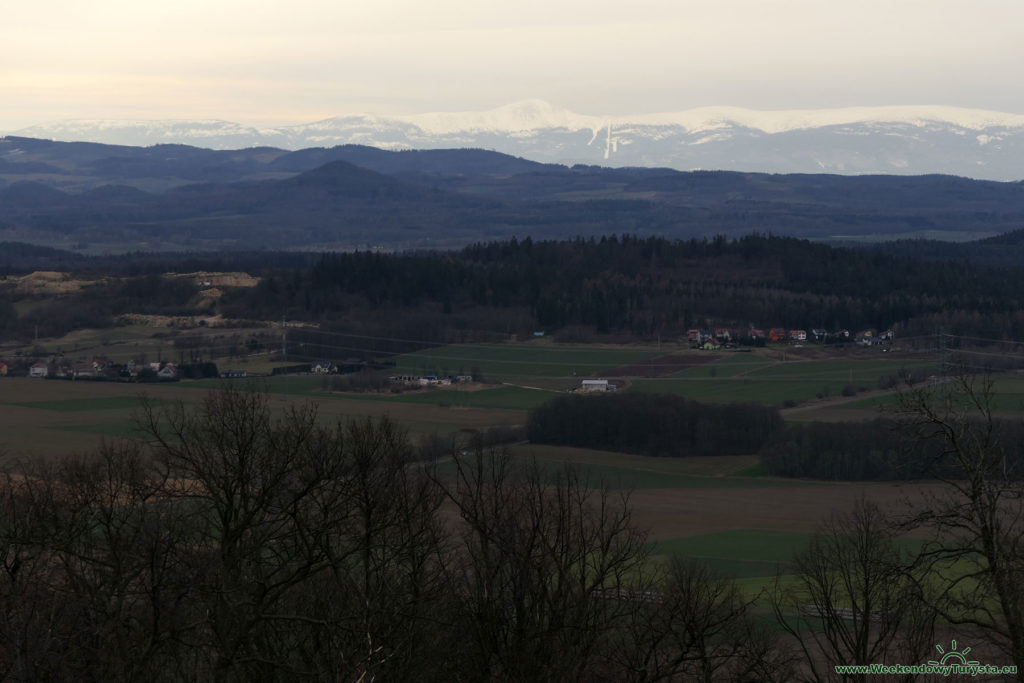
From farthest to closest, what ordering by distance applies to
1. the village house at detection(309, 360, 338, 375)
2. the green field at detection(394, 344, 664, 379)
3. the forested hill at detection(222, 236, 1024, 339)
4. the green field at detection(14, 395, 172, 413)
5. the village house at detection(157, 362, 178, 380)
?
the forested hill at detection(222, 236, 1024, 339)
the green field at detection(394, 344, 664, 379)
the village house at detection(309, 360, 338, 375)
the village house at detection(157, 362, 178, 380)
the green field at detection(14, 395, 172, 413)

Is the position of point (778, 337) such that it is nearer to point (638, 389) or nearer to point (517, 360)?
point (517, 360)

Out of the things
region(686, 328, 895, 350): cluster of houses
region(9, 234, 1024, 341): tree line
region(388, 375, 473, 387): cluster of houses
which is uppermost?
region(9, 234, 1024, 341): tree line

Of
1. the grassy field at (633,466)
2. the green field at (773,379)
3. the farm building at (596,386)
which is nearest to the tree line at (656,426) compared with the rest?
the grassy field at (633,466)

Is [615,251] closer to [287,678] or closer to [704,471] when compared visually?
[704,471]

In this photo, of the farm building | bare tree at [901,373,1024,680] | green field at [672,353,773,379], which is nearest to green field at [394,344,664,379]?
green field at [672,353,773,379]

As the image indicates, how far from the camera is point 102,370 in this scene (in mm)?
79125

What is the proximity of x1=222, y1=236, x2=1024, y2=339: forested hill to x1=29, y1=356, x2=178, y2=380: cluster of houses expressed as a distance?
67.0ft

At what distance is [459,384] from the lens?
75562 mm

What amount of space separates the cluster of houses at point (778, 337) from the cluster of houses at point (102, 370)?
1384 inches

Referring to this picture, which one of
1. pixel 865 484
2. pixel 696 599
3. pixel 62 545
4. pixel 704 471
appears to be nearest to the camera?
pixel 62 545

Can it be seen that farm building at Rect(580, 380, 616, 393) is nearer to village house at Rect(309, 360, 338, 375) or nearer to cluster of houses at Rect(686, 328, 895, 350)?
village house at Rect(309, 360, 338, 375)

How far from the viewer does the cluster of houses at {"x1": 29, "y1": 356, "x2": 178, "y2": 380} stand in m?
77.1

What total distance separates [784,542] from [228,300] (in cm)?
7033

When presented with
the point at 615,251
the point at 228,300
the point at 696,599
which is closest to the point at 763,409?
the point at 696,599
